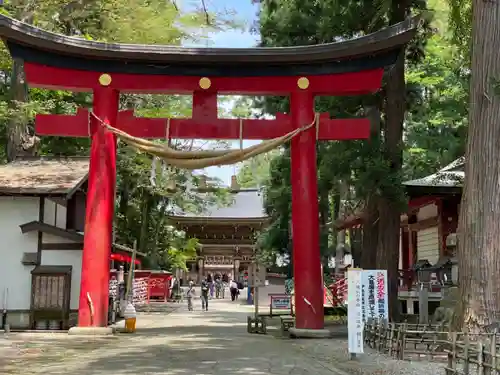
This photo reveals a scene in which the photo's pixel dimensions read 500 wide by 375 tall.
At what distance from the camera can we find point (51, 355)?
33.5 ft

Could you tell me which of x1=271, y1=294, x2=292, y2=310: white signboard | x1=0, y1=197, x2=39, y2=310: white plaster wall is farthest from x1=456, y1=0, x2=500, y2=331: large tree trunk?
x1=0, y1=197, x2=39, y2=310: white plaster wall

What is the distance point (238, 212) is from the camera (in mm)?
41062

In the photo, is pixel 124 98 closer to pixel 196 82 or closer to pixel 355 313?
pixel 196 82

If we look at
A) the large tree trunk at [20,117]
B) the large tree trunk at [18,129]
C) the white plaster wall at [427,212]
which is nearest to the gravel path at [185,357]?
the large tree trunk at [20,117]

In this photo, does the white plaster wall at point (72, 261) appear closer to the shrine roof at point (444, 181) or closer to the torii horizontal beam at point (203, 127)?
the torii horizontal beam at point (203, 127)

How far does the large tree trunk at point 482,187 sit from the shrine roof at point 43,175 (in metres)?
10.3

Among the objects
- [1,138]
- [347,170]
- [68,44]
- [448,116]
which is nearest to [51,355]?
[68,44]

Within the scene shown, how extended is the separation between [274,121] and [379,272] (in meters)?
5.12

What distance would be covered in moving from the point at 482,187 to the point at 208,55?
6994 millimetres

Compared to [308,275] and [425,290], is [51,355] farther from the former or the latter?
[425,290]

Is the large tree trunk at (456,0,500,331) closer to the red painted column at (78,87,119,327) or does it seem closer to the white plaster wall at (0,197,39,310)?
the red painted column at (78,87,119,327)

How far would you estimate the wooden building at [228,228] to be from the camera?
125ft

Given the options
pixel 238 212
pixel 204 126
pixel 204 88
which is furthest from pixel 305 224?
pixel 238 212

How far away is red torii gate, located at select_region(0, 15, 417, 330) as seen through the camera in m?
13.2
